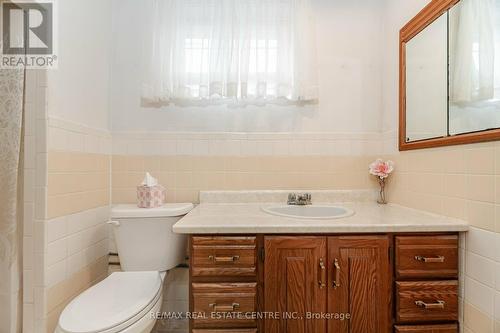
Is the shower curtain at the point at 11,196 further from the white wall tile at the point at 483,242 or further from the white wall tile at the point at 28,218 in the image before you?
the white wall tile at the point at 483,242

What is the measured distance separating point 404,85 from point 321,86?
0.50 m

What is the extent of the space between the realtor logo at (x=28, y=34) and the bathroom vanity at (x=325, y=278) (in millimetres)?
1105

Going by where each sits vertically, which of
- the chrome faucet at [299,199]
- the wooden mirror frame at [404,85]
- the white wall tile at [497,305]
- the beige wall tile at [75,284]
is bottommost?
the beige wall tile at [75,284]

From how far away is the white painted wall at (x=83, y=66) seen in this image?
133 centimetres

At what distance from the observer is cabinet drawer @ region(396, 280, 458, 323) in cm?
116

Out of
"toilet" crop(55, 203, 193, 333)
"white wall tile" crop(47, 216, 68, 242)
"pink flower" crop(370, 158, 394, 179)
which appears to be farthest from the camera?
"pink flower" crop(370, 158, 394, 179)

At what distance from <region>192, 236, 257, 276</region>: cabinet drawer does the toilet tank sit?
1.37 ft

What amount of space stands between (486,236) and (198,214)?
1280mm

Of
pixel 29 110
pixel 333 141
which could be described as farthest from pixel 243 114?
pixel 29 110

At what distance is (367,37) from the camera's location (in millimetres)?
1831

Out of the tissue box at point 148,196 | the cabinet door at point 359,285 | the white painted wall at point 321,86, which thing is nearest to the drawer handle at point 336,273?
→ the cabinet door at point 359,285

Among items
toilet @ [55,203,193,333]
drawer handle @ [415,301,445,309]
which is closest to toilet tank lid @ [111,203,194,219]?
toilet @ [55,203,193,333]

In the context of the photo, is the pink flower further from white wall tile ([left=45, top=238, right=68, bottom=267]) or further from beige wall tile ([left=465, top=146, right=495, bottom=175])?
white wall tile ([left=45, top=238, right=68, bottom=267])

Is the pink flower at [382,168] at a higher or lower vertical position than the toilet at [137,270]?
higher
